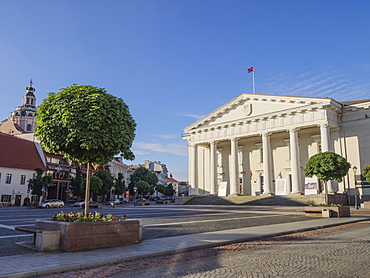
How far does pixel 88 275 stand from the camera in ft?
21.5

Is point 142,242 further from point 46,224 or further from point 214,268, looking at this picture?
point 214,268

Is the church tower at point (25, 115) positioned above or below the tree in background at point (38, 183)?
above

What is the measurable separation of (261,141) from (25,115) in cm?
8523

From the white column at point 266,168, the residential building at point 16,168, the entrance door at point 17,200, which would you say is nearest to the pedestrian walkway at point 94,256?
the white column at point 266,168

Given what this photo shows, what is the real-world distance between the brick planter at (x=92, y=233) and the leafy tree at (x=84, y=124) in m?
1.09

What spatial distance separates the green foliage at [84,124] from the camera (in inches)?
380

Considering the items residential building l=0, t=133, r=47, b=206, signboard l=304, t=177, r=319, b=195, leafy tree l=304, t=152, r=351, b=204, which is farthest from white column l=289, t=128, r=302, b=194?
residential building l=0, t=133, r=47, b=206

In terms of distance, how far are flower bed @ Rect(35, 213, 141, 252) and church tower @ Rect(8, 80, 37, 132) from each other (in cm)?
10437

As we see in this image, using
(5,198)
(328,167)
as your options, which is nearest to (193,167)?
(5,198)

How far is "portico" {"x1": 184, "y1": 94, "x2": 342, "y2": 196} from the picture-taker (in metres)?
41.8

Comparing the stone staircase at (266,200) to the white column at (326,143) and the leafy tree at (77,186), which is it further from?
the leafy tree at (77,186)

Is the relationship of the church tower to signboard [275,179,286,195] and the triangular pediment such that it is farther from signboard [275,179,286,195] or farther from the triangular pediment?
signboard [275,179,286,195]

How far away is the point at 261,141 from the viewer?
5138 centimetres

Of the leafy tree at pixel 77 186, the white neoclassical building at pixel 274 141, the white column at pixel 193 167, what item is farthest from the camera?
the leafy tree at pixel 77 186
